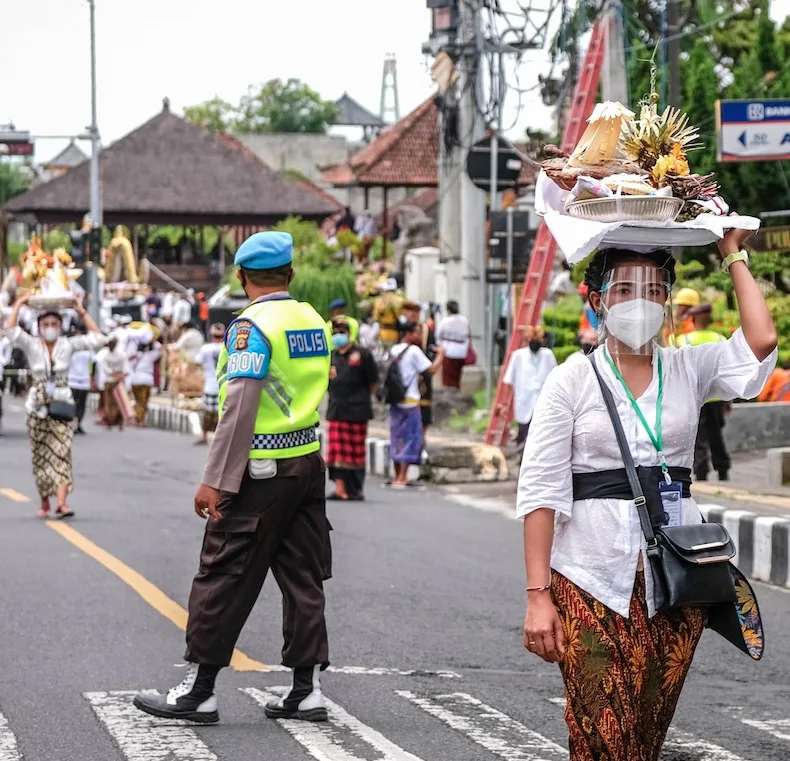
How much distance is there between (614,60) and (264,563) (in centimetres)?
1517

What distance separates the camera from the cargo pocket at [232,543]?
21.0 feet

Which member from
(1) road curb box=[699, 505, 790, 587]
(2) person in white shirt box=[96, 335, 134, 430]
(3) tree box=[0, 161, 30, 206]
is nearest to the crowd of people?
(1) road curb box=[699, 505, 790, 587]

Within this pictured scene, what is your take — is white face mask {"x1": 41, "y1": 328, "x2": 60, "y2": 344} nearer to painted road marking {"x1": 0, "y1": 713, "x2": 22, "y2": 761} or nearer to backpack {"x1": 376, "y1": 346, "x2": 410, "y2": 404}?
backpack {"x1": 376, "y1": 346, "x2": 410, "y2": 404}

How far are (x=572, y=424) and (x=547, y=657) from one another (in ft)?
2.03

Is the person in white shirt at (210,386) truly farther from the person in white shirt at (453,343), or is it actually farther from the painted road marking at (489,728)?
the painted road marking at (489,728)

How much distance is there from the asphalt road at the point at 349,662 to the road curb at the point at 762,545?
27 cm

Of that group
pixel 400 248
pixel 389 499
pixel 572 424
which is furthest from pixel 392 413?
pixel 400 248

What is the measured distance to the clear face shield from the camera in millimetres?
4551

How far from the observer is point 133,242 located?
60.1 meters

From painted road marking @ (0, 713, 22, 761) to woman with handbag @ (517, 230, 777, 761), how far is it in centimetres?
234

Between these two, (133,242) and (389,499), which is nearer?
(389,499)

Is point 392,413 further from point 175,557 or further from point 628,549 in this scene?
point 628,549

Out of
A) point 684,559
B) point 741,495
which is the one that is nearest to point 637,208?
point 684,559

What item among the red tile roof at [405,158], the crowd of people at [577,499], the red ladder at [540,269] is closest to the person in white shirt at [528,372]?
the red ladder at [540,269]
